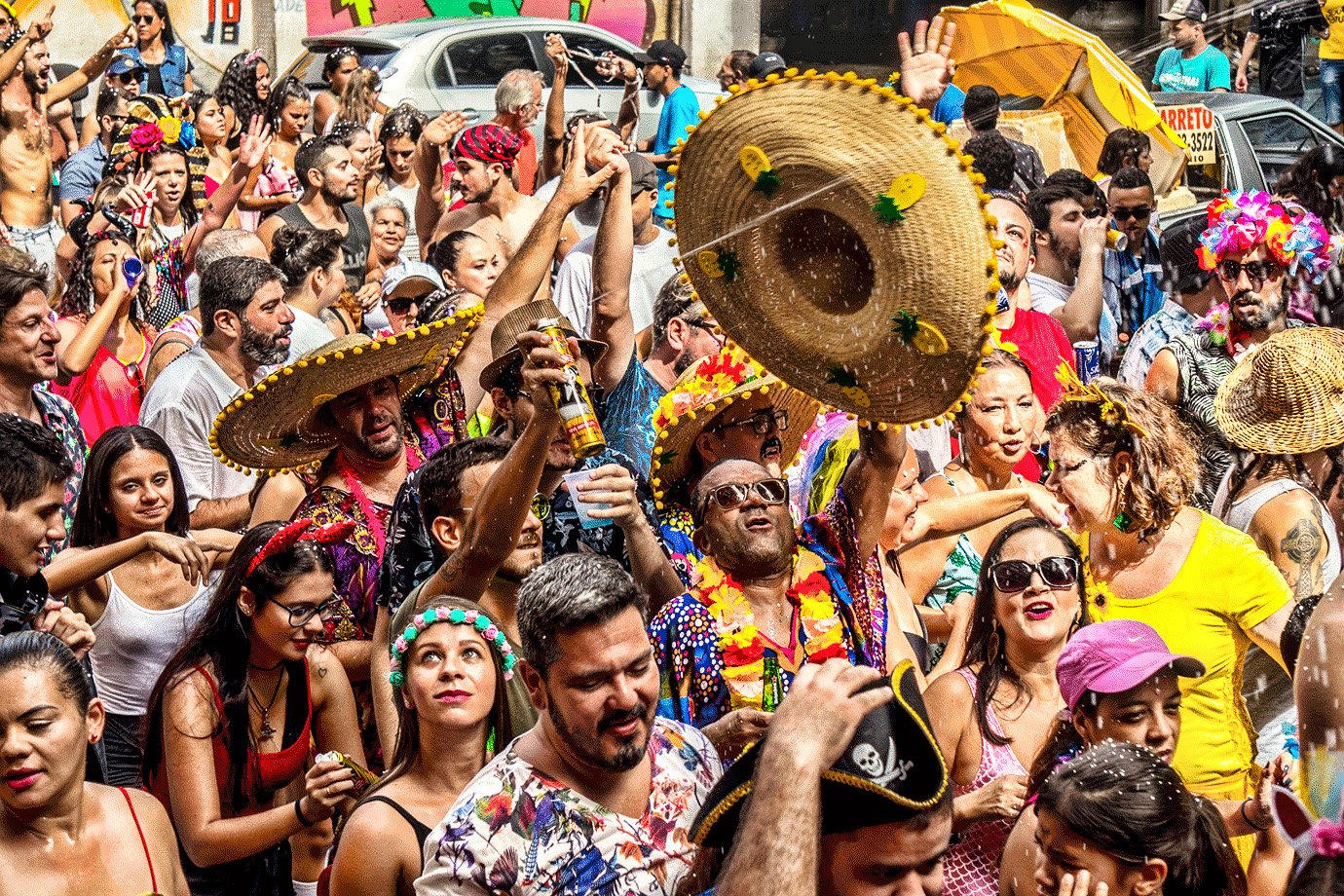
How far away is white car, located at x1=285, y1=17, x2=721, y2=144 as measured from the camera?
45.1 ft

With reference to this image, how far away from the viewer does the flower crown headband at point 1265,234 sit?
7094 mm

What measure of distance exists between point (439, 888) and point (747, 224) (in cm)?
183

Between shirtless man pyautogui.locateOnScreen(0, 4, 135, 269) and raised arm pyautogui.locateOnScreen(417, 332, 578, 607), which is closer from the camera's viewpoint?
raised arm pyautogui.locateOnScreen(417, 332, 578, 607)

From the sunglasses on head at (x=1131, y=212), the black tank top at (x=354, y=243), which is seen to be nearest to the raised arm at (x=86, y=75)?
the black tank top at (x=354, y=243)

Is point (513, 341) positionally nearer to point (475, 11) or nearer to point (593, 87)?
point (593, 87)

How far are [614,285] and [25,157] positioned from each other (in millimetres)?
5478

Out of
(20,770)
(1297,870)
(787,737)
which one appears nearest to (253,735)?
(20,770)

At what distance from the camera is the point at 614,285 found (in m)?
6.01

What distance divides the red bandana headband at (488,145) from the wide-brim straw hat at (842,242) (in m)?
4.20

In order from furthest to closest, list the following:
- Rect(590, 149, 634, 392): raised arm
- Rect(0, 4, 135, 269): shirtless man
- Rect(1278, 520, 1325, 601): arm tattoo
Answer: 1. Rect(0, 4, 135, 269): shirtless man
2. Rect(590, 149, 634, 392): raised arm
3. Rect(1278, 520, 1325, 601): arm tattoo

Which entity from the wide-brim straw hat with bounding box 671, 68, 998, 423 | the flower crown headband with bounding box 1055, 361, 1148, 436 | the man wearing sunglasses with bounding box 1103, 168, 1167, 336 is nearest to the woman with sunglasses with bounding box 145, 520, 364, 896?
the wide-brim straw hat with bounding box 671, 68, 998, 423

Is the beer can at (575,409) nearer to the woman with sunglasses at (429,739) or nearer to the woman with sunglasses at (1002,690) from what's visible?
the woman with sunglasses at (429,739)

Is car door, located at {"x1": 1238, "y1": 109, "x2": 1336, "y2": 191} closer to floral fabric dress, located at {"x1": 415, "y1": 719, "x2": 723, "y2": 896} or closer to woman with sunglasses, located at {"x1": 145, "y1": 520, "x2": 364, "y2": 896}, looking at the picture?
woman with sunglasses, located at {"x1": 145, "y1": 520, "x2": 364, "y2": 896}

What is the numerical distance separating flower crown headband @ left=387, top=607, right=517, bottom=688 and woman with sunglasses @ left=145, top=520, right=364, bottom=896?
514 millimetres
